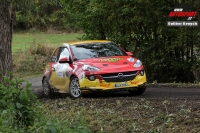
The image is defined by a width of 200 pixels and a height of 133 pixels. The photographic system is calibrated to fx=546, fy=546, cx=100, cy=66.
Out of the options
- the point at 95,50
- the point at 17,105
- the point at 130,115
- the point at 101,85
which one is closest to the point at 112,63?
the point at 101,85

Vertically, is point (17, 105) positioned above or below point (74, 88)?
above

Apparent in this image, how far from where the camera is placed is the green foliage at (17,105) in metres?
8.66

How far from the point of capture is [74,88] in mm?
14836

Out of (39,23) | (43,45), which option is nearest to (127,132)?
(43,45)

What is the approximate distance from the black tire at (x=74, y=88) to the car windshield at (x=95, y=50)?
723mm

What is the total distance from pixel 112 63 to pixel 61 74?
5.84 ft

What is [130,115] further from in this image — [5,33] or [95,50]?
[95,50]

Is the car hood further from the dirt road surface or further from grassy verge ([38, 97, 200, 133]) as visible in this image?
grassy verge ([38, 97, 200, 133])

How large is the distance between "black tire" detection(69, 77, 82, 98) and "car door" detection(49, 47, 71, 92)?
0.27 meters

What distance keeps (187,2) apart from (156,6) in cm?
127

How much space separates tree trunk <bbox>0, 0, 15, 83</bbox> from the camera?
1377cm

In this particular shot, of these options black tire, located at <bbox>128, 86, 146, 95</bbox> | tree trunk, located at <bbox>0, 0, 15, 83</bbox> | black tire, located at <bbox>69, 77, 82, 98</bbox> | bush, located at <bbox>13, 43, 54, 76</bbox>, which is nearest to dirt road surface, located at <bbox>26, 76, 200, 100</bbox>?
black tire, located at <bbox>128, 86, 146, 95</bbox>

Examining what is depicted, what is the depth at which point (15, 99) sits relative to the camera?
29.2ft

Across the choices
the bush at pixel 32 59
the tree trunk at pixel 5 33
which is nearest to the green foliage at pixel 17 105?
the tree trunk at pixel 5 33
